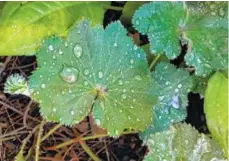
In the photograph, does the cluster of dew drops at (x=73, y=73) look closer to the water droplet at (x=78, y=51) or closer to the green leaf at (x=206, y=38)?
the water droplet at (x=78, y=51)

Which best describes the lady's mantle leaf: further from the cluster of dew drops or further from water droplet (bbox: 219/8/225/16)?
water droplet (bbox: 219/8/225/16)

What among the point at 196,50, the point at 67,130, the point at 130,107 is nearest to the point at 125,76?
the point at 130,107

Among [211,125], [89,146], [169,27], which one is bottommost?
[89,146]

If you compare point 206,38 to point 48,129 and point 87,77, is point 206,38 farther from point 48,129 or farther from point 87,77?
point 48,129

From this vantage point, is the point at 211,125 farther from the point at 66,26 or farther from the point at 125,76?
the point at 66,26

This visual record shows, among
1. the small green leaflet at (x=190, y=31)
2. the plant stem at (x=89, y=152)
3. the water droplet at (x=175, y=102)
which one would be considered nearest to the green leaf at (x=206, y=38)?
the small green leaflet at (x=190, y=31)

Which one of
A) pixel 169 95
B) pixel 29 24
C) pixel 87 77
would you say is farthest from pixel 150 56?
pixel 29 24

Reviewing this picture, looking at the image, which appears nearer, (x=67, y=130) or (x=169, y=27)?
(x=169, y=27)
